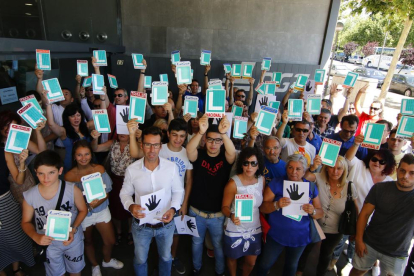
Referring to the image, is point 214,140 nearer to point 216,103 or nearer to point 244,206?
point 216,103

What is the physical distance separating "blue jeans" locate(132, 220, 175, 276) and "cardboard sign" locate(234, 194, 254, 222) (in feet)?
2.36

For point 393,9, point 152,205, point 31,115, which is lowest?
point 152,205

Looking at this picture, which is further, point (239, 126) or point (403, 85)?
point (403, 85)

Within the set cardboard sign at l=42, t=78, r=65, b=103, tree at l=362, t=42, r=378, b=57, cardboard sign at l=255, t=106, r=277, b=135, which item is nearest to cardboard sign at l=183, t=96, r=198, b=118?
cardboard sign at l=255, t=106, r=277, b=135

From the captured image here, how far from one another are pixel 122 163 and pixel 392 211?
2801 mm

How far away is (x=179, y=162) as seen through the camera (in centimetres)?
280

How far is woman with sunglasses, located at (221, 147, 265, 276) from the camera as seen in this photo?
8.16ft

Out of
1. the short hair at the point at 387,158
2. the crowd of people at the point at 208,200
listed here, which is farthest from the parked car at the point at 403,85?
the crowd of people at the point at 208,200

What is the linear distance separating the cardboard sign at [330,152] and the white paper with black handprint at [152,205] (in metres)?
1.65

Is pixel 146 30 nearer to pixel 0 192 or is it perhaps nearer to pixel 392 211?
pixel 0 192

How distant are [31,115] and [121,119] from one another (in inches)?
34.6

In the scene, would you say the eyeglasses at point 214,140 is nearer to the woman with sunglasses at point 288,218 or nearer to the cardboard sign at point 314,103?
the woman with sunglasses at point 288,218

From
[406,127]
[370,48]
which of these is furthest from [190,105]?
[370,48]

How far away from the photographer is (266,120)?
2914 millimetres
